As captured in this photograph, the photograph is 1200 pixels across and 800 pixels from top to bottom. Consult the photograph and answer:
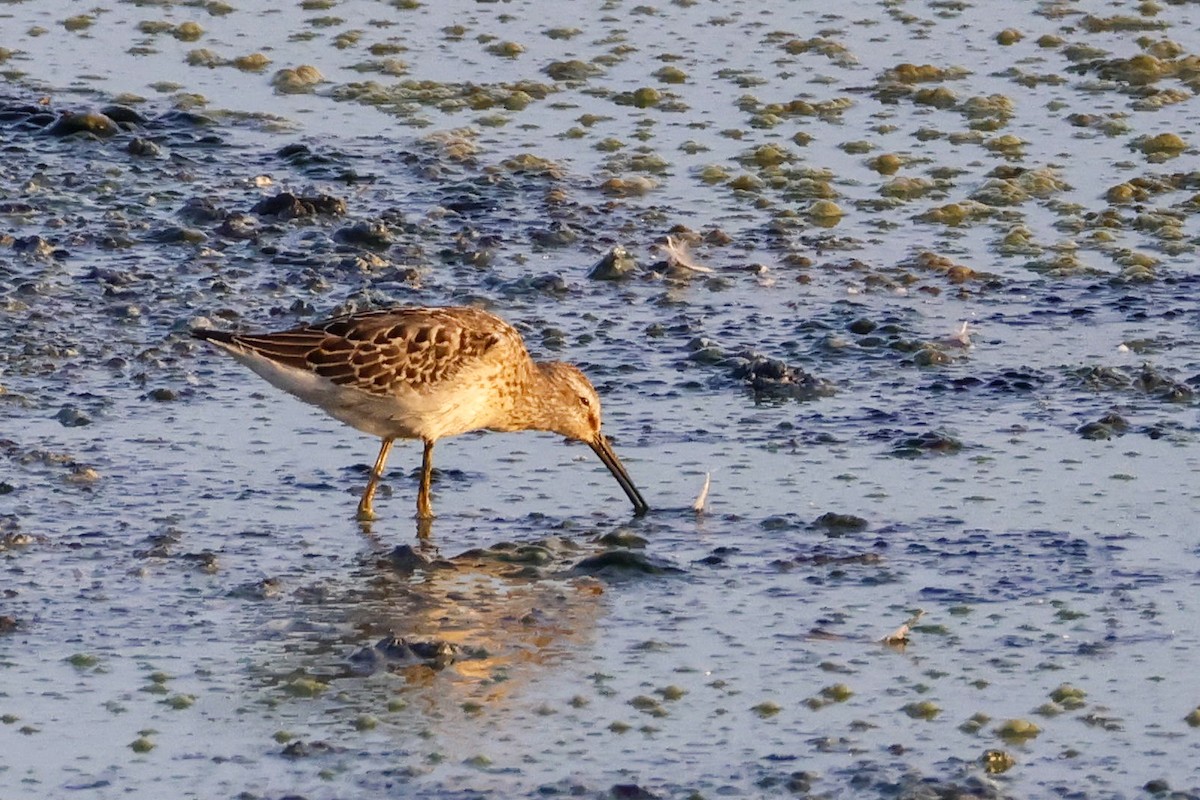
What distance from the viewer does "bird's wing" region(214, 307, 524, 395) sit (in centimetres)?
912

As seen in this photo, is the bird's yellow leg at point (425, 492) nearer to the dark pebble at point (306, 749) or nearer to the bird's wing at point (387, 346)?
the bird's wing at point (387, 346)

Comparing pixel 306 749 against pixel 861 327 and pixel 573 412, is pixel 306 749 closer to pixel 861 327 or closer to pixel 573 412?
pixel 573 412

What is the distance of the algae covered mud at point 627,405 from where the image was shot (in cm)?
685

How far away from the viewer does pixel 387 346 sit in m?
9.26

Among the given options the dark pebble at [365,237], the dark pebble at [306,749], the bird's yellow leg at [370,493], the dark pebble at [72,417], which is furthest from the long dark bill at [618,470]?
the dark pebble at [365,237]

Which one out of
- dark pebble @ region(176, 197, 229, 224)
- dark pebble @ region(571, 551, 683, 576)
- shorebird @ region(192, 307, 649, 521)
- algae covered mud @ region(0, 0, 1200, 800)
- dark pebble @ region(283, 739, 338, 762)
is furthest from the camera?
dark pebble @ region(176, 197, 229, 224)

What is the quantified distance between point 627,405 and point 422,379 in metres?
1.15

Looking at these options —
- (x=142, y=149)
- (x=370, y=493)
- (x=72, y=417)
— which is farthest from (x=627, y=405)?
(x=142, y=149)

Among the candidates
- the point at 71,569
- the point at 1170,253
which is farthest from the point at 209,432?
the point at 1170,253

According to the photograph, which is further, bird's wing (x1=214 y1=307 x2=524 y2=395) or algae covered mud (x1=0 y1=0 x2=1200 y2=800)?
bird's wing (x1=214 y1=307 x2=524 y2=395)

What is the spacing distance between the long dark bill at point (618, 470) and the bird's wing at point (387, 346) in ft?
1.96

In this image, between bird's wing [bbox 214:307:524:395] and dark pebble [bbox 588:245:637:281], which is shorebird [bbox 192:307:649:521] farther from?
dark pebble [bbox 588:245:637:281]

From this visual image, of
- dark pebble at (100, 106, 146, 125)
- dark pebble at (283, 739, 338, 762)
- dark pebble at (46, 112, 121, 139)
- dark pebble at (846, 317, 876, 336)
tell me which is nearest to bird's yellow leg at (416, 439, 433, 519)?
dark pebble at (283, 739, 338, 762)

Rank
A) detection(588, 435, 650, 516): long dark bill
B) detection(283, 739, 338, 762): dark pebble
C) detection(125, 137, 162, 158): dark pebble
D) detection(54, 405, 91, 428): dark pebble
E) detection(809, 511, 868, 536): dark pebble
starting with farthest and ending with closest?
detection(125, 137, 162, 158): dark pebble → detection(54, 405, 91, 428): dark pebble → detection(588, 435, 650, 516): long dark bill → detection(809, 511, 868, 536): dark pebble → detection(283, 739, 338, 762): dark pebble
